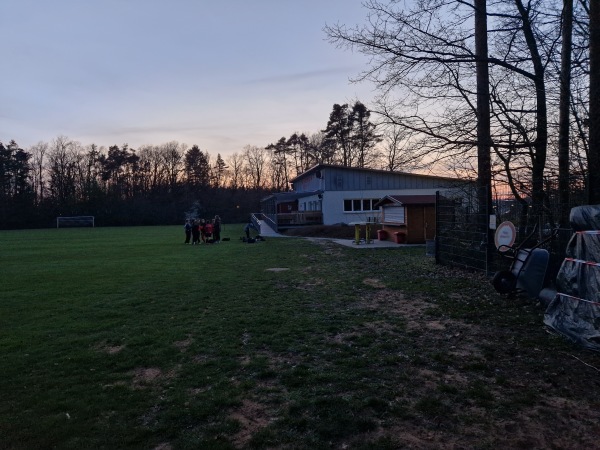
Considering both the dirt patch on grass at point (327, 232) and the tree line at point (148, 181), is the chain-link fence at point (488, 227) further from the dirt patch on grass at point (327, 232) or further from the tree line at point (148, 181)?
the tree line at point (148, 181)

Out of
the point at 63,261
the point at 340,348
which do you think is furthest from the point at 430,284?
the point at 63,261

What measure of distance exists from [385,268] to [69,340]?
365 inches

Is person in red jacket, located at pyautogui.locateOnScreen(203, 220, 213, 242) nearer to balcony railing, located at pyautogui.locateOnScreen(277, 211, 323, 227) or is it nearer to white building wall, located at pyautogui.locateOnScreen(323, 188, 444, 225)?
balcony railing, located at pyautogui.locateOnScreen(277, 211, 323, 227)

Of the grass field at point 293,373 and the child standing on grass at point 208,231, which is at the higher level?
the child standing on grass at point 208,231

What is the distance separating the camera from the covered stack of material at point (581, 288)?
5.58m

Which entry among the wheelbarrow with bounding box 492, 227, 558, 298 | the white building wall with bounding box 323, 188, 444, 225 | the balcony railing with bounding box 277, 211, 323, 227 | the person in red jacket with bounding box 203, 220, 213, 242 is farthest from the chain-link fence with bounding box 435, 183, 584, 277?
the balcony railing with bounding box 277, 211, 323, 227

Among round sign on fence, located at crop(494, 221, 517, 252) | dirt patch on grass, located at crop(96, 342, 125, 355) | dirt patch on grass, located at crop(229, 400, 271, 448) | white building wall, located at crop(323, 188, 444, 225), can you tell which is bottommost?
dirt patch on grass, located at crop(96, 342, 125, 355)

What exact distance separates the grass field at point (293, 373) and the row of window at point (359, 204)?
1147 inches

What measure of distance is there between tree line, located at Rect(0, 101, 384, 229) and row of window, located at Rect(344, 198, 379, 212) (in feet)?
60.9

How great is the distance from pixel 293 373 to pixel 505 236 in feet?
21.3

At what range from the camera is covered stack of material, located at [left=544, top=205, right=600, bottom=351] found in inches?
220

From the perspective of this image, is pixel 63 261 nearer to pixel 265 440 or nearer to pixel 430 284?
pixel 430 284

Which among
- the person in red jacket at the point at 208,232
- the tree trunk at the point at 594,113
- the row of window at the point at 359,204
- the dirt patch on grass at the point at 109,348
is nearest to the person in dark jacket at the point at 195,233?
the person in red jacket at the point at 208,232

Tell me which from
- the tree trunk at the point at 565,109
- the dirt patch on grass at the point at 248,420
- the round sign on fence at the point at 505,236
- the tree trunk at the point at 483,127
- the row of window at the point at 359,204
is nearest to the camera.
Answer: the dirt patch on grass at the point at 248,420
